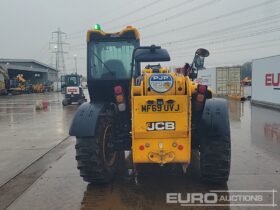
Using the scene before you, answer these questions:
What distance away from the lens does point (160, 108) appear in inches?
199

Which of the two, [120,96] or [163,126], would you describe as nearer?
[163,126]

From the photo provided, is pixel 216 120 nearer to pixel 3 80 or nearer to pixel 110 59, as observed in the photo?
pixel 110 59

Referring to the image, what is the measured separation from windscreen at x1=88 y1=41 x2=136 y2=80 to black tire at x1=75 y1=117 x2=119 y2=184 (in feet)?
3.53

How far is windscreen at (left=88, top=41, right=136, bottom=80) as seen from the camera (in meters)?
6.52

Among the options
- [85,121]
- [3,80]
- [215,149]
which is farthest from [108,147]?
[3,80]

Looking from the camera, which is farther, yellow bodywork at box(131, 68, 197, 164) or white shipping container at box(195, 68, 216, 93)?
white shipping container at box(195, 68, 216, 93)

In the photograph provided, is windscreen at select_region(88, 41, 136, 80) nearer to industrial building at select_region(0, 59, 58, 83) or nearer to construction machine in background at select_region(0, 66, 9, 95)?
construction machine in background at select_region(0, 66, 9, 95)

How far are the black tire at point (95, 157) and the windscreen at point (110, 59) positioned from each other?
3.53ft

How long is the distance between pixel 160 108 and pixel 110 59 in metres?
2.06

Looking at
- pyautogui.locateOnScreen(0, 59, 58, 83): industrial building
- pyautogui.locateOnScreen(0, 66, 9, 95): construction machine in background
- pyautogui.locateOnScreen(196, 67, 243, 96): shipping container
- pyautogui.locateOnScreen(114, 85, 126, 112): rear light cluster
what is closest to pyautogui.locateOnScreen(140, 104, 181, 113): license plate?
pyautogui.locateOnScreen(114, 85, 126, 112): rear light cluster

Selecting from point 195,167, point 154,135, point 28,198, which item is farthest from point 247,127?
point 28,198

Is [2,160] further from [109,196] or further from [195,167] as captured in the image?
[195,167]

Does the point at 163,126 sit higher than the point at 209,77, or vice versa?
the point at 209,77

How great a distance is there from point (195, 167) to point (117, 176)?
164 cm
